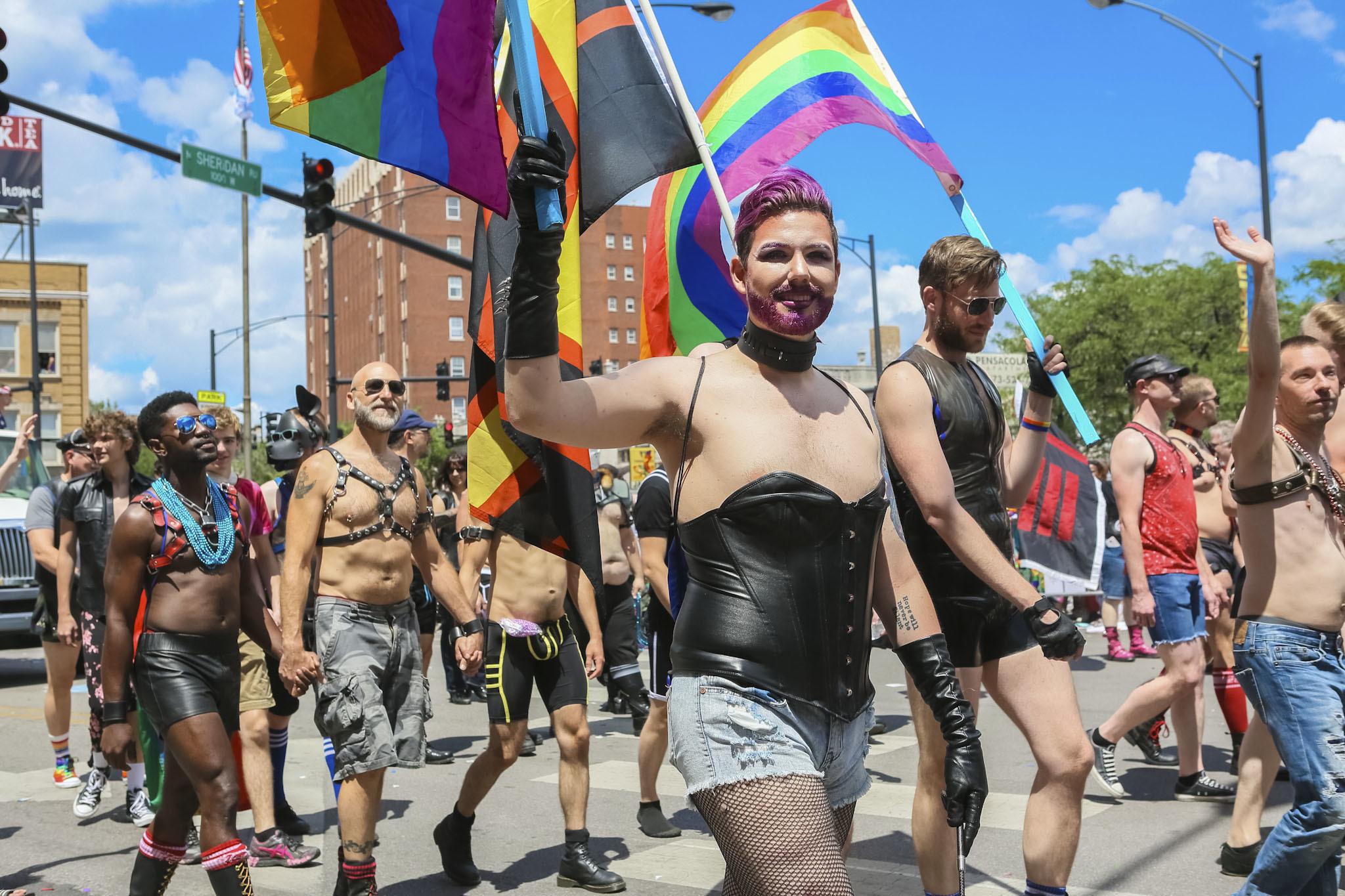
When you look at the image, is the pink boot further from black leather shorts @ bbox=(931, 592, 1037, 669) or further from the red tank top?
black leather shorts @ bbox=(931, 592, 1037, 669)

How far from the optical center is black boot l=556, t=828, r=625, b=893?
5473 millimetres

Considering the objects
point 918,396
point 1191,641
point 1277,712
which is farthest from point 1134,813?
point 918,396

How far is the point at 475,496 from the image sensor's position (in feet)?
16.0

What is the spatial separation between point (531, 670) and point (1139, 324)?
38.1 meters

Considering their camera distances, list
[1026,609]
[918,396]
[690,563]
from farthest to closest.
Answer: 1. [918,396]
2. [1026,609]
3. [690,563]

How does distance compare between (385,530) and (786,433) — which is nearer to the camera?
(786,433)

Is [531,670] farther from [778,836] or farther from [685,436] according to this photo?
[778,836]

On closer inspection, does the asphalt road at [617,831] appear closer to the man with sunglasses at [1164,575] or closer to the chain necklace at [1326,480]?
the man with sunglasses at [1164,575]

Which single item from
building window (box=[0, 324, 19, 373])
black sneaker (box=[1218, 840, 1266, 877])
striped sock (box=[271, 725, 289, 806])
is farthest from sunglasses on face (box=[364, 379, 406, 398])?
building window (box=[0, 324, 19, 373])

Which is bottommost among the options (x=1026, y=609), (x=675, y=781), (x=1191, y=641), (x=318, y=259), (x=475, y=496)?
(x=675, y=781)

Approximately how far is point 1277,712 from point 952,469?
130 cm

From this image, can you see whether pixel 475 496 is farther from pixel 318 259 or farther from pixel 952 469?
pixel 318 259

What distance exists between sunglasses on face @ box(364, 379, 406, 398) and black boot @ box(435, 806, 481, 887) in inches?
73.8

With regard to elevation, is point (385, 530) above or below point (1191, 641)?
above
